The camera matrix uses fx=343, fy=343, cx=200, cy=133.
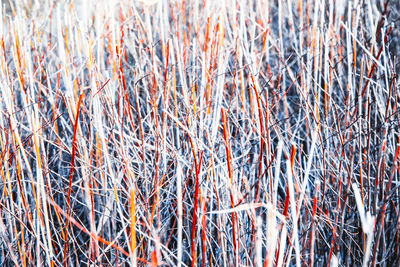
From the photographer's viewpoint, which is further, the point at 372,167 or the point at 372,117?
the point at 372,117

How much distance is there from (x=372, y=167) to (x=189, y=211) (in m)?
0.53

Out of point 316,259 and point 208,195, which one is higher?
point 208,195

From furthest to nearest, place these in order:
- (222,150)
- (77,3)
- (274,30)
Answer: (77,3)
(274,30)
(222,150)

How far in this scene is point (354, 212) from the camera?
82 centimetres

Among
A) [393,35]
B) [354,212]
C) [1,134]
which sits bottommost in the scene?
[354,212]

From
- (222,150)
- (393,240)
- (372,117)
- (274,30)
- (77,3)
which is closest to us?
(393,240)

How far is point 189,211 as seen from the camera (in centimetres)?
84

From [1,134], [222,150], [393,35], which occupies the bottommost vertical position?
[222,150]

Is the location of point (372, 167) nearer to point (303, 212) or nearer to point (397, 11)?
point (303, 212)

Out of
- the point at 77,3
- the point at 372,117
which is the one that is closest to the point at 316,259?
the point at 372,117

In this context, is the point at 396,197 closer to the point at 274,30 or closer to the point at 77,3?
the point at 274,30

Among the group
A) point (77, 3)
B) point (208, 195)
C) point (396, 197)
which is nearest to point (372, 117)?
point (396, 197)

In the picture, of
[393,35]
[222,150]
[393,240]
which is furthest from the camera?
[393,35]

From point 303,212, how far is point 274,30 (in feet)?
3.22
